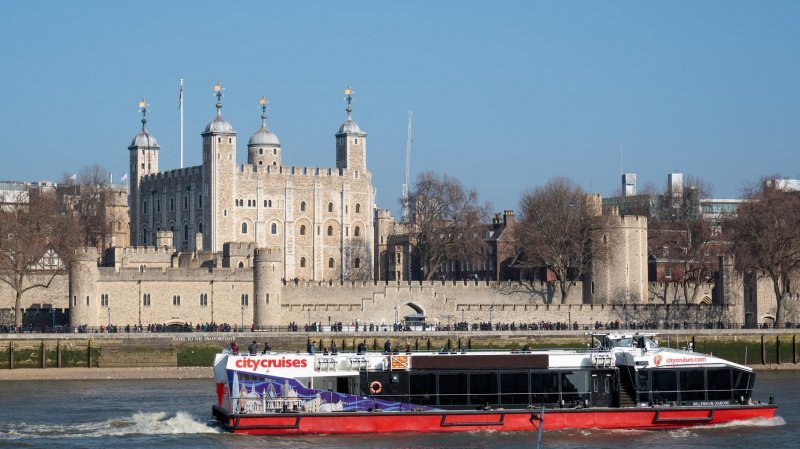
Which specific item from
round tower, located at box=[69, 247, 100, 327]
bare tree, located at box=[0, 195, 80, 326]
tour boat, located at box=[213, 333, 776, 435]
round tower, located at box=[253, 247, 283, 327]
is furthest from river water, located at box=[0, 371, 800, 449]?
bare tree, located at box=[0, 195, 80, 326]

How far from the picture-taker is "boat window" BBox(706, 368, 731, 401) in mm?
53250

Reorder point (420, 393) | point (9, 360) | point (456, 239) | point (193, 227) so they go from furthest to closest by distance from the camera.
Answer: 1. point (193, 227)
2. point (456, 239)
3. point (9, 360)
4. point (420, 393)

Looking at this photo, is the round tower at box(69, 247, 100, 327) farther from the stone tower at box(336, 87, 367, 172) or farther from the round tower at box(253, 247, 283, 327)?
the stone tower at box(336, 87, 367, 172)

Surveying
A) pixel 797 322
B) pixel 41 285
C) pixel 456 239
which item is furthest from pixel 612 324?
pixel 41 285

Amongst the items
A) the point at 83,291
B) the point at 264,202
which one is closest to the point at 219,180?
the point at 264,202

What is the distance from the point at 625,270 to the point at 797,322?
1044cm

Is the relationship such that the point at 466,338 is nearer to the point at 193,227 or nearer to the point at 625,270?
the point at 625,270

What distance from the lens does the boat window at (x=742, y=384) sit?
175ft

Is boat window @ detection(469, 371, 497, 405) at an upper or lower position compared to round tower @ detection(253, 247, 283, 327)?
lower

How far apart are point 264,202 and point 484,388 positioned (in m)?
66.7

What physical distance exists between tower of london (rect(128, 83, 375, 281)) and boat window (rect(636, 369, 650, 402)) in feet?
205

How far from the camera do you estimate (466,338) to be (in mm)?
83188

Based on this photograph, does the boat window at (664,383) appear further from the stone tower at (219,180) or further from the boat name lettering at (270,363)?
the stone tower at (219,180)

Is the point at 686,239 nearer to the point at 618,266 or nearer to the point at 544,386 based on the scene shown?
the point at 618,266
